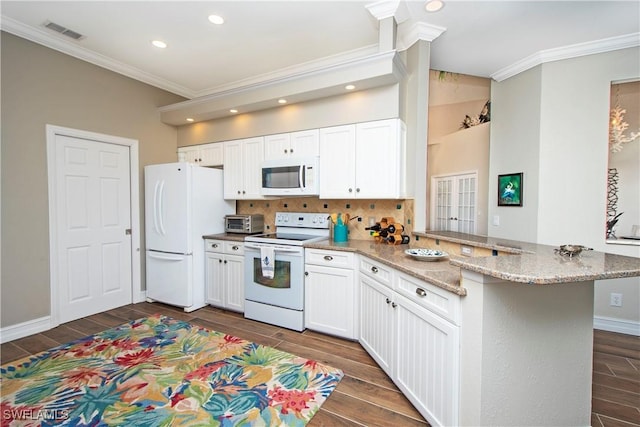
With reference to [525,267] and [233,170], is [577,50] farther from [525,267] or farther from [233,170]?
[233,170]

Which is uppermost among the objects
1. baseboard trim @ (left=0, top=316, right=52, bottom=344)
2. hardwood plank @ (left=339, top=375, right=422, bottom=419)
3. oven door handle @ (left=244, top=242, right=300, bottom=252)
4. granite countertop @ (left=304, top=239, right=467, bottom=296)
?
granite countertop @ (left=304, top=239, right=467, bottom=296)

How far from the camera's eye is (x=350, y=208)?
341 cm

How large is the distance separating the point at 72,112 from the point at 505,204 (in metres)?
5.22

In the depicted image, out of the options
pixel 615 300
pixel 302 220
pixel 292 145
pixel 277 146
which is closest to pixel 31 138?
pixel 277 146

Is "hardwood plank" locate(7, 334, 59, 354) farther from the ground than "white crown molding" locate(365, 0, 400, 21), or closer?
closer

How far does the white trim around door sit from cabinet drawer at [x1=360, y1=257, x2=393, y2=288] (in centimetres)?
308

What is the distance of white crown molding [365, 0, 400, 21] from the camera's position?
7.87ft

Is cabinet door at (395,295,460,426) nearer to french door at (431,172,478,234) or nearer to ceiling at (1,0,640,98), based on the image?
ceiling at (1,0,640,98)

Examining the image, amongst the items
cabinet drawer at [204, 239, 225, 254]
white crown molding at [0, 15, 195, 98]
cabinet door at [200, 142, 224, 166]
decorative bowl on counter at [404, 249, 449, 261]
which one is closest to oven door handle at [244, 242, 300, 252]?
cabinet drawer at [204, 239, 225, 254]

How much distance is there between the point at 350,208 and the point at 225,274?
1.74 m

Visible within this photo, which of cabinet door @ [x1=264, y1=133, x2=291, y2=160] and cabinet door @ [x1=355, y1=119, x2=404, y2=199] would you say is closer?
Answer: cabinet door @ [x1=355, y1=119, x2=404, y2=199]

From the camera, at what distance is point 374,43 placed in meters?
3.04

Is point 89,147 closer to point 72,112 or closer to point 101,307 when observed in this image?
point 72,112

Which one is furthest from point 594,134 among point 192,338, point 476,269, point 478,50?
point 192,338
